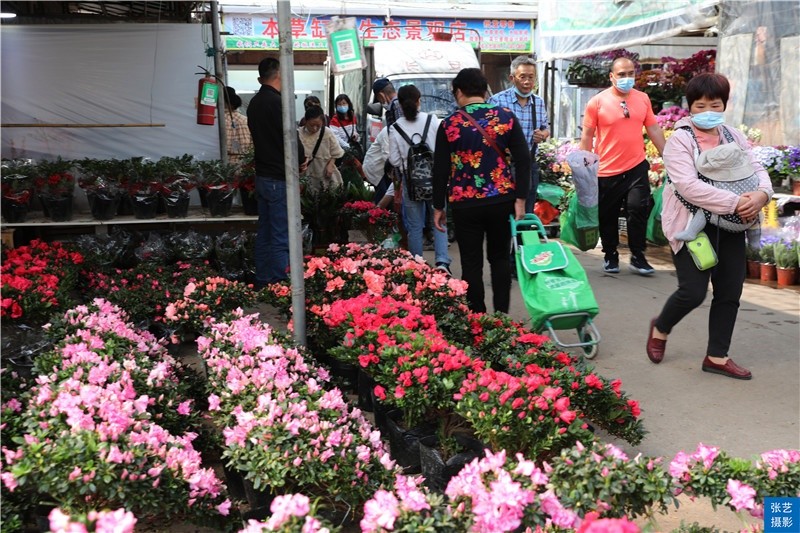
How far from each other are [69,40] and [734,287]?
6.42 m

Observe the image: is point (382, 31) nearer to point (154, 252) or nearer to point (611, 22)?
point (611, 22)

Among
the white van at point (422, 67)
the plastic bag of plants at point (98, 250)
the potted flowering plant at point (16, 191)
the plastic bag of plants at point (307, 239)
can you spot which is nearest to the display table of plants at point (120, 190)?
the potted flowering plant at point (16, 191)

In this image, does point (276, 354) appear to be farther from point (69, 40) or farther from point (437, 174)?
point (69, 40)

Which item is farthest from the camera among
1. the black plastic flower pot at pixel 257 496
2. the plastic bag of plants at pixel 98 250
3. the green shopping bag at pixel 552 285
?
the plastic bag of plants at pixel 98 250

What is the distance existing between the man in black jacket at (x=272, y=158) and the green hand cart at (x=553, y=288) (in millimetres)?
2055

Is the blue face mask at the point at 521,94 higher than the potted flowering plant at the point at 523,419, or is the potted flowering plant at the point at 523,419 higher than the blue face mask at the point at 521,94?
the blue face mask at the point at 521,94

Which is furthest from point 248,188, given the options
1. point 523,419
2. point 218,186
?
point 523,419

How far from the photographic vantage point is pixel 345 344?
3.90 m

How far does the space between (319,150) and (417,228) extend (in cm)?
179

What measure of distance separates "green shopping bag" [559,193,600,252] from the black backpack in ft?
4.22

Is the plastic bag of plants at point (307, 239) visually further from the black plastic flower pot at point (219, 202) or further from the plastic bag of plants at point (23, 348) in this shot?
the plastic bag of plants at point (23, 348)

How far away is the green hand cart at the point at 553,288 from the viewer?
4918 mm

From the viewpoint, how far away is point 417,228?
23.4ft

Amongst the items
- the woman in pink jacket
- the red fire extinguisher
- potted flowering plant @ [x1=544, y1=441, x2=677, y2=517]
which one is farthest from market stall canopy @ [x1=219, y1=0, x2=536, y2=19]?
potted flowering plant @ [x1=544, y1=441, x2=677, y2=517]
